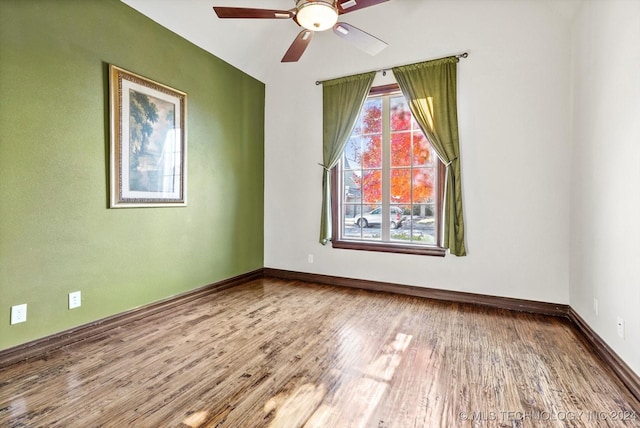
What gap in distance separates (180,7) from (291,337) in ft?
11.2

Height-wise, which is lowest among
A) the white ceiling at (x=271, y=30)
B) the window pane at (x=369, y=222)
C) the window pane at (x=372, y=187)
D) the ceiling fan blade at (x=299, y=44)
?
the window pane at (x=369, y=222)

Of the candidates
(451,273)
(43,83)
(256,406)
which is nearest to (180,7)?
(43,83)

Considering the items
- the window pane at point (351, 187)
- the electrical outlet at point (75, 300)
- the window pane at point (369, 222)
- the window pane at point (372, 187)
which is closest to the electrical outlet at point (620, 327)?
the window pane at point (369, 222)

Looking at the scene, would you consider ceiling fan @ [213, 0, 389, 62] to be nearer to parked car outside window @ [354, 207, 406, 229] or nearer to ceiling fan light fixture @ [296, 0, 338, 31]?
ceiling fan light fixture @ [296, 0, 338, 31]

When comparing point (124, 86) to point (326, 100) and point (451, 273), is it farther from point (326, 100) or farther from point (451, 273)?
point (451, 273)

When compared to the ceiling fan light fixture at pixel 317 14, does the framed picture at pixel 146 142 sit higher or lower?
lower

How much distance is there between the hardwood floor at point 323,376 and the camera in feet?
5.29

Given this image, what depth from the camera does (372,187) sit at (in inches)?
161

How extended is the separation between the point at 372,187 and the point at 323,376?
262cm

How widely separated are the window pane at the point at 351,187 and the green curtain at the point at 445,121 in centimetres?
108

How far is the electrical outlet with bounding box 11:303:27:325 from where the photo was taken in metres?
2.15

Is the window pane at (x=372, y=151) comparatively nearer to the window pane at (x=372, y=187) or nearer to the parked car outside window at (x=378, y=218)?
the window pane at (x=372, y=187)

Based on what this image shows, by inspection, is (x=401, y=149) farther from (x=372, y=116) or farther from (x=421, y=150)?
(x=372, y=116)

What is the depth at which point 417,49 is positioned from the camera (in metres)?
3.63
